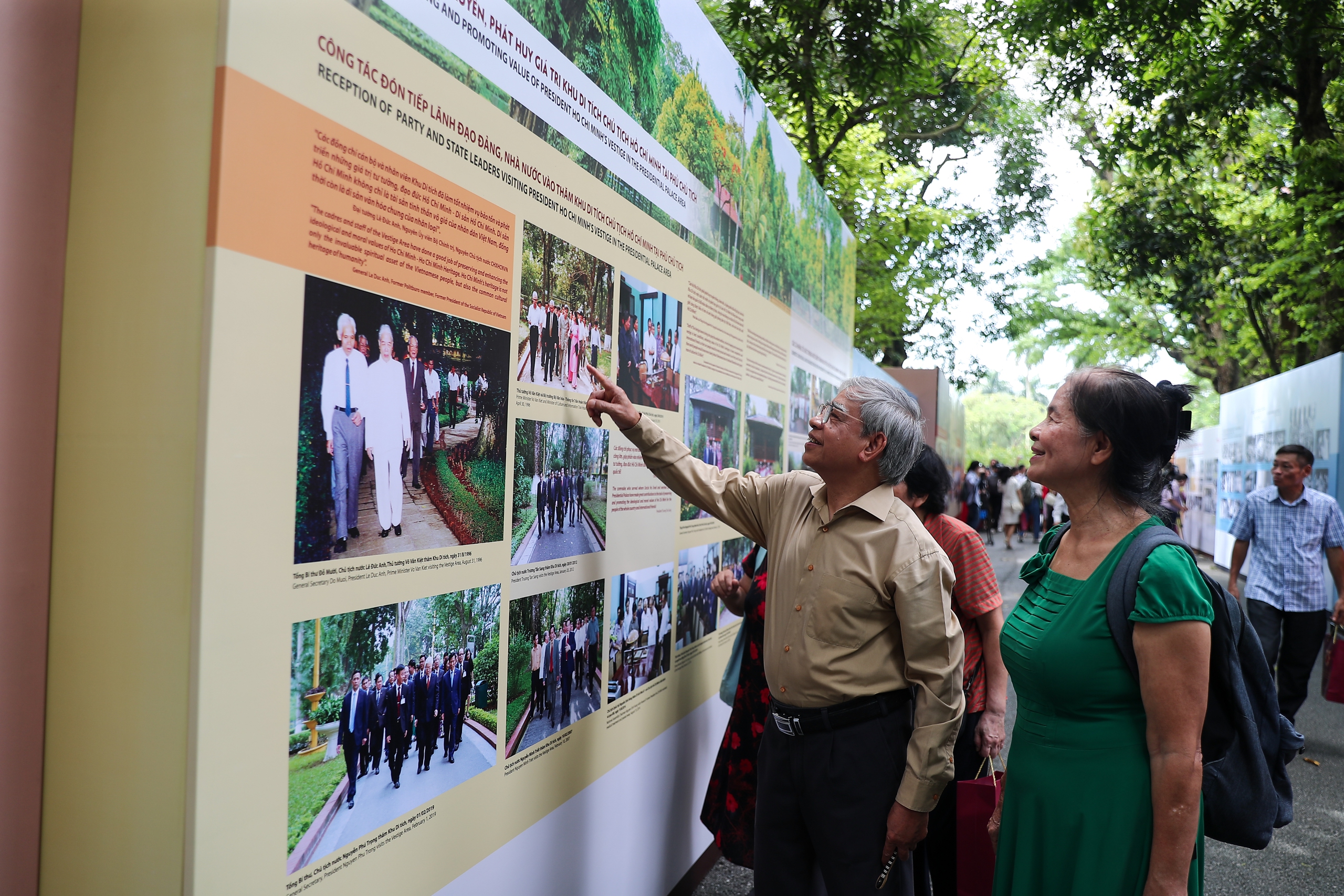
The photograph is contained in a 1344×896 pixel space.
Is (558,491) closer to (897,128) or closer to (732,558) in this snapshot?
(732,558)

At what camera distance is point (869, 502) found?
261 cm

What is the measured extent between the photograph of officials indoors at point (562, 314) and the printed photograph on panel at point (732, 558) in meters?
1.46

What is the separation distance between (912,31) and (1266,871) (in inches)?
256

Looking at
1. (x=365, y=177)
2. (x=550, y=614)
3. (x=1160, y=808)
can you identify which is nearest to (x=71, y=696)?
(x=365, y=177)

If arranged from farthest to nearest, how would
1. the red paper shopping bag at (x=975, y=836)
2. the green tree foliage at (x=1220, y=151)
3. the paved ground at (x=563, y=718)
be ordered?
the green tree foliage at (x=1220, y=151) → the red paper shopping bag at (x=975, y=836) → the paved ground at (x=563, y=718)

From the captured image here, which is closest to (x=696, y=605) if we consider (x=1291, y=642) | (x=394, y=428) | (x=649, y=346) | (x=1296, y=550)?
(x=649, y=346)

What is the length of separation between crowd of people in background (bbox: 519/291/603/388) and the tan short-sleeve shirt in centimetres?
25

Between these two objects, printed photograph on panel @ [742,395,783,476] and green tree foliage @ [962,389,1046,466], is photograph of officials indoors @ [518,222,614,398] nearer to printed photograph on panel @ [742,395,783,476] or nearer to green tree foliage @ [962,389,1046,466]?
printed photograph on panel @ [742,395,783,476]

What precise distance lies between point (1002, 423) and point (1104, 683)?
307 ft

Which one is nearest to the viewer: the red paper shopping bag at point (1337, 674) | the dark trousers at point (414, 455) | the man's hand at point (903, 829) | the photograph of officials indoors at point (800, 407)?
the dark trousers at point (414, 455)

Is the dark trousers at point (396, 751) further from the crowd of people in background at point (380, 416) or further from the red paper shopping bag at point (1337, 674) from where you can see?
the red paper shopping bag at point (1337, 674)

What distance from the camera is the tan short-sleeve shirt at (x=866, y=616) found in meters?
2.47

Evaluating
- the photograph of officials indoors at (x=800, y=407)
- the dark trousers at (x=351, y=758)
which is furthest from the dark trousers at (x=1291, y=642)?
the dark trousers at (x=351, y=758)

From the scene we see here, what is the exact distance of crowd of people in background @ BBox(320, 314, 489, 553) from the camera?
1.62 meters
